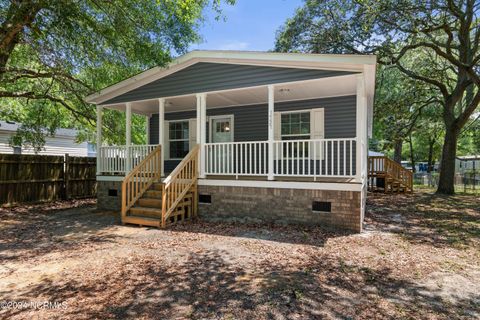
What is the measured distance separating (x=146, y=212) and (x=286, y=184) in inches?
137

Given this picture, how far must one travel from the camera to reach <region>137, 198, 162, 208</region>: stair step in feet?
24.5

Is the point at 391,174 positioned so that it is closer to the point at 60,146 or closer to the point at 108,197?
the point at 108,197

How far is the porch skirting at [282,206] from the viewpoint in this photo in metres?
6.26

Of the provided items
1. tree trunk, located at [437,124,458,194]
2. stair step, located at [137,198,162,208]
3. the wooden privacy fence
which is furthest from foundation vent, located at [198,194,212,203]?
tree trunk, located at [437,124,458,194]

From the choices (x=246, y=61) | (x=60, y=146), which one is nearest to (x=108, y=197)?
(x=246, y=61)

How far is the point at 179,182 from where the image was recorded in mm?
7273

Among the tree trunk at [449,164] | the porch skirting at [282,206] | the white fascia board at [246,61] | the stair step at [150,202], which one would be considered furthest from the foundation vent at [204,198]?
the tree trunk at [449,164]

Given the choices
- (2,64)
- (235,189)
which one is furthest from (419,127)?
(2,64)

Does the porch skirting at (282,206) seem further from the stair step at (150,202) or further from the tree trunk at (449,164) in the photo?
the tree trunk at (449,164)

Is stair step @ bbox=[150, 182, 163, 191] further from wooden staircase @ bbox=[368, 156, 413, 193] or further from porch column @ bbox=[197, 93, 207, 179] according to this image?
wooden staircase @ bbox=[368, 156, 413, 193]

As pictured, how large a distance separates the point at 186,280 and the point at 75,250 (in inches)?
98.1

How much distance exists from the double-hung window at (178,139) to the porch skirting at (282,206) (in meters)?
3.54

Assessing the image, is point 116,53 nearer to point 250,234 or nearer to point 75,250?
point 75,250

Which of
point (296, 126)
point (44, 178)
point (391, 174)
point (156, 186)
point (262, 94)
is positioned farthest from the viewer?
point (391, 174)
